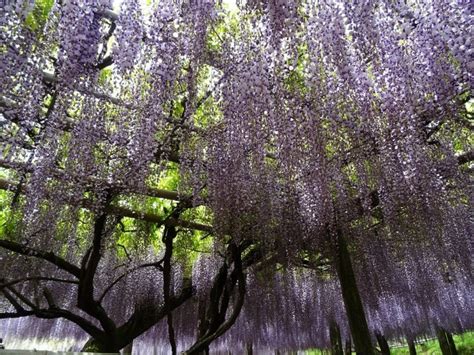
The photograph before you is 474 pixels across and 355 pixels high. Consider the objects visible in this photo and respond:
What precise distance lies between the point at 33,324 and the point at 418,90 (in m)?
9.63

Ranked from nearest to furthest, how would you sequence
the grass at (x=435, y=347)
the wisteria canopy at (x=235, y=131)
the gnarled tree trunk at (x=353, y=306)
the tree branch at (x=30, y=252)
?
the wisteria canopy at (x=235, y=131), the gnarled tree trunk at (x=353, y=306), the tree branch at (x=30, y=252), the grass at (x=435, y=347)

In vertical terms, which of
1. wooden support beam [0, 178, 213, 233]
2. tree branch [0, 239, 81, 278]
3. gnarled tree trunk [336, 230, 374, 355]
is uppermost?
wooden support beam [0, 178, 213, 233]

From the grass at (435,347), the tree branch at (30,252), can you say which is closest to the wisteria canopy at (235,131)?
the tree branch at (30,252)

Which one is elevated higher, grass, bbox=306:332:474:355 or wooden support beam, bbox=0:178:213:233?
wooden support beam, bbox=0:178:213:233

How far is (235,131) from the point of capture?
13.7ft

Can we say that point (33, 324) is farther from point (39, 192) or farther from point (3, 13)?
point (3, 13)

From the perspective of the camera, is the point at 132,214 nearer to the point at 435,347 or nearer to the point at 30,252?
the point at 30,252

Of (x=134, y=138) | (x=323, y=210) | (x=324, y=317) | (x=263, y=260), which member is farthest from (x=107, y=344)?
(x=324, y=317)

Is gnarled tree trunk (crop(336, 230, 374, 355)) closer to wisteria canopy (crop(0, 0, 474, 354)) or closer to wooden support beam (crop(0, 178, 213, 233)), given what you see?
wisteria canopy (crop(0, 0, 474, 354))

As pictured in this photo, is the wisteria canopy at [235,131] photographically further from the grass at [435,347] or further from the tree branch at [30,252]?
the grass at [435,347]

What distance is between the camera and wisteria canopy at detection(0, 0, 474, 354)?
3.53 metres

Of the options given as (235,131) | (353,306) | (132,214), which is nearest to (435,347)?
(353,306)

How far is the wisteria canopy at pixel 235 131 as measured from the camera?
3531 mm

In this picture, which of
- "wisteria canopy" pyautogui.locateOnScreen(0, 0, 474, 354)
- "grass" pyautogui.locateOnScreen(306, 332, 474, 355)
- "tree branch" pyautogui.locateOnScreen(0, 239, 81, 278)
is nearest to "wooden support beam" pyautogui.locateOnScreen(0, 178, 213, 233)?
"wisteria canopy" pyautogui.locateOnScreen(0, 0, 474, 354)
